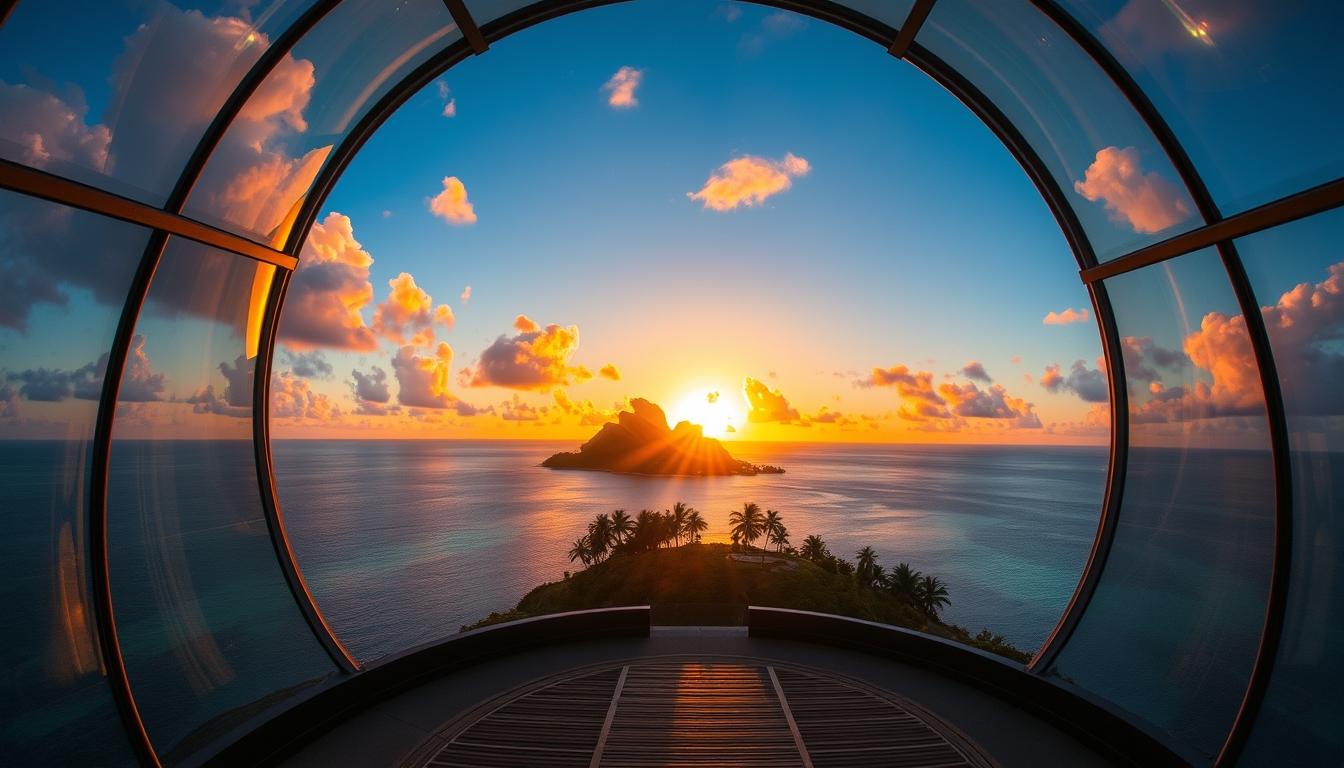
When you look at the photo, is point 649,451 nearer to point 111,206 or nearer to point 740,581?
point 740,581

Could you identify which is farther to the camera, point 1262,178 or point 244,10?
point 244,10

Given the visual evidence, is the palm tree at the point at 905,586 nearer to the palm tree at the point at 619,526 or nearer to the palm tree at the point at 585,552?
the palm tree at the point at 619,526

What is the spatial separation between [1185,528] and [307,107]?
95.9 metres

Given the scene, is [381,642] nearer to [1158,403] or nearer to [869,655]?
[869,655]

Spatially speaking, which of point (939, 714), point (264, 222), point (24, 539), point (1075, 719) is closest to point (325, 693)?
point (264, 222)

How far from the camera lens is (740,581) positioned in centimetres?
4328

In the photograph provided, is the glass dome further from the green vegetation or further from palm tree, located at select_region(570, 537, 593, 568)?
palm tree, located at select_region(570, 537, 593, 568)

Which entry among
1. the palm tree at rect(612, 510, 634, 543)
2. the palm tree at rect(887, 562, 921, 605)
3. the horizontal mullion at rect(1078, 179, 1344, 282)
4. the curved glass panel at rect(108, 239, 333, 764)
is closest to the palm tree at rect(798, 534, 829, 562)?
the palm tree at rect(887, 562, 921, 605)

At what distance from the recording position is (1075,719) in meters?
4.87

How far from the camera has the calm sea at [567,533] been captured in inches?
1802

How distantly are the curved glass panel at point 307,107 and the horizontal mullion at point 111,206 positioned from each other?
11.1 inches

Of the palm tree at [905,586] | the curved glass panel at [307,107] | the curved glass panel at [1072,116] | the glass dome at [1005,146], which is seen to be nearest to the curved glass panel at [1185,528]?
the glass dome at [1005,146]

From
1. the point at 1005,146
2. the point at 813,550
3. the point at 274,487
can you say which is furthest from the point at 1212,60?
the point at 813,550

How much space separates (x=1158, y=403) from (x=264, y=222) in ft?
33.1
